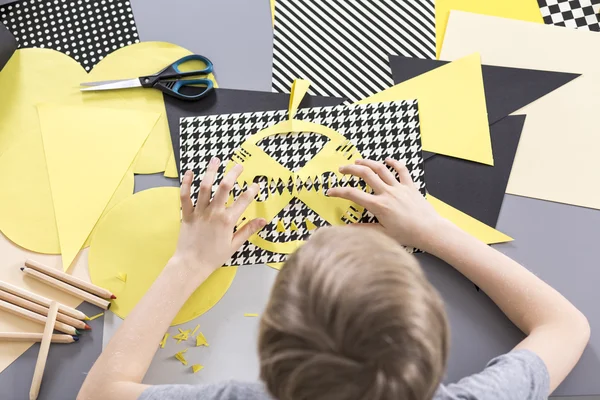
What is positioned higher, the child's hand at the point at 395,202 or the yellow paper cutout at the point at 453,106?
the yellow paper cutout at the point at 453,106

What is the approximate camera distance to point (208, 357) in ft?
2.20

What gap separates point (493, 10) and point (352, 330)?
60 centimetres

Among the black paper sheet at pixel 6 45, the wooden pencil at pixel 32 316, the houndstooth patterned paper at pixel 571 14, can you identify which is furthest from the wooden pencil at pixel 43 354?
the houndstooth patterned paper at pixel 571 14

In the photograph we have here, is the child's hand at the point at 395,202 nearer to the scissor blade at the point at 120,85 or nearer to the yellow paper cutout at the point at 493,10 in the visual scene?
the yellow paper cutout at the point at 493,10

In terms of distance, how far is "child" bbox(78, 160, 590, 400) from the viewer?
0.38 meters

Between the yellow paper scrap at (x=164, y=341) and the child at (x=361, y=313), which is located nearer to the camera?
the child at (x=361, y=313)

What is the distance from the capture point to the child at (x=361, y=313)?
1.23 feet

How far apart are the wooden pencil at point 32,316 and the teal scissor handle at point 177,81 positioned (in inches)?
13.5

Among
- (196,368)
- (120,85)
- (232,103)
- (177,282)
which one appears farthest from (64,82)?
(196,368)

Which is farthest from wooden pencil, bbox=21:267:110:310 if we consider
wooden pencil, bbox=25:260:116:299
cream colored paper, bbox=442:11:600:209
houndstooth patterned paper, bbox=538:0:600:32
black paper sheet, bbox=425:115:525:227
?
houndstooth patterned paper, bbox=538:0:600:32

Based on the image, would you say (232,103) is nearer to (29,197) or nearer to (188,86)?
(188,86)

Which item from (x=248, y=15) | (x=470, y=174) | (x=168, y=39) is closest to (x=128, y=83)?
(x=168, y=39)

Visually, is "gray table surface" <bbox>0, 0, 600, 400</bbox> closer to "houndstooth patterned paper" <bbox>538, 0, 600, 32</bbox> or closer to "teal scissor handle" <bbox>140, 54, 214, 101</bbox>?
"teal scissor handle" <bbox>140, 54, 214, 101</bbox>

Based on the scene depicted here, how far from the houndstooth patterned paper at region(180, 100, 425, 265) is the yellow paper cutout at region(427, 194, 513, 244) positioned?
43 mm
